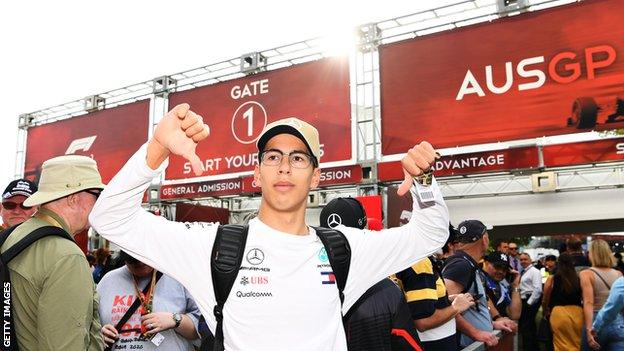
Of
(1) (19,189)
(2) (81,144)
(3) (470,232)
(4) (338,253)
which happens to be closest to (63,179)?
(4) (338,253)

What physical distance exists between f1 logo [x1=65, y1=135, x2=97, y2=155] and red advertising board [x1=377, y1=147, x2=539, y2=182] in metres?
12.4

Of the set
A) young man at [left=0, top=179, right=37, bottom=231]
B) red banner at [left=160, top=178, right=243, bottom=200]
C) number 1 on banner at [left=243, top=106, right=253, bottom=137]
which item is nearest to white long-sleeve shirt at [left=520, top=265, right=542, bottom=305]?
young man at [left=0, top=179, right=37, bottom=231]

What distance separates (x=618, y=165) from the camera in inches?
394

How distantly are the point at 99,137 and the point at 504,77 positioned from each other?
43.9ft

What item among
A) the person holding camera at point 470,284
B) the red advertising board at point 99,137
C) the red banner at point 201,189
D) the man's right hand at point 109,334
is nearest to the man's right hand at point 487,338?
the person holding camera at point 470,284

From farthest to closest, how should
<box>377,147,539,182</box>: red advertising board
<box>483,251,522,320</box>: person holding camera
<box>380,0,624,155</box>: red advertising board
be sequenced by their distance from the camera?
<box>377,147,539,182</box>: red advertising board
<box>380,0,624,155</box>: red advertising board
<box>483,251,522,320</box>: person holding camera

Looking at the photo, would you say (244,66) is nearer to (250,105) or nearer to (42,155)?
(250,105)

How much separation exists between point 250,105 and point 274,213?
12.3 meters

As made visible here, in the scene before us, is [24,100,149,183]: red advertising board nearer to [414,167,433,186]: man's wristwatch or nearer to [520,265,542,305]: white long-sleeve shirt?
[520,265,542,305]: white long-sleeve shirt

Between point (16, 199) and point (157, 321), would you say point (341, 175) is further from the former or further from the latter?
point (157, 321)

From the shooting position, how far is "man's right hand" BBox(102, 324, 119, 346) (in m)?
2.56

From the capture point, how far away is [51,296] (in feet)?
5.99

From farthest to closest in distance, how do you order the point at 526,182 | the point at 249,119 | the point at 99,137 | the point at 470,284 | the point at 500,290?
the point at 99,137, the point at 249,119, the point at 526,182, the point at 500,290, the point at 470,284

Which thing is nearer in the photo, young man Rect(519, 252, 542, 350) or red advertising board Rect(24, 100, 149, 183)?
young man Rect(519, 252, 542, 350)
